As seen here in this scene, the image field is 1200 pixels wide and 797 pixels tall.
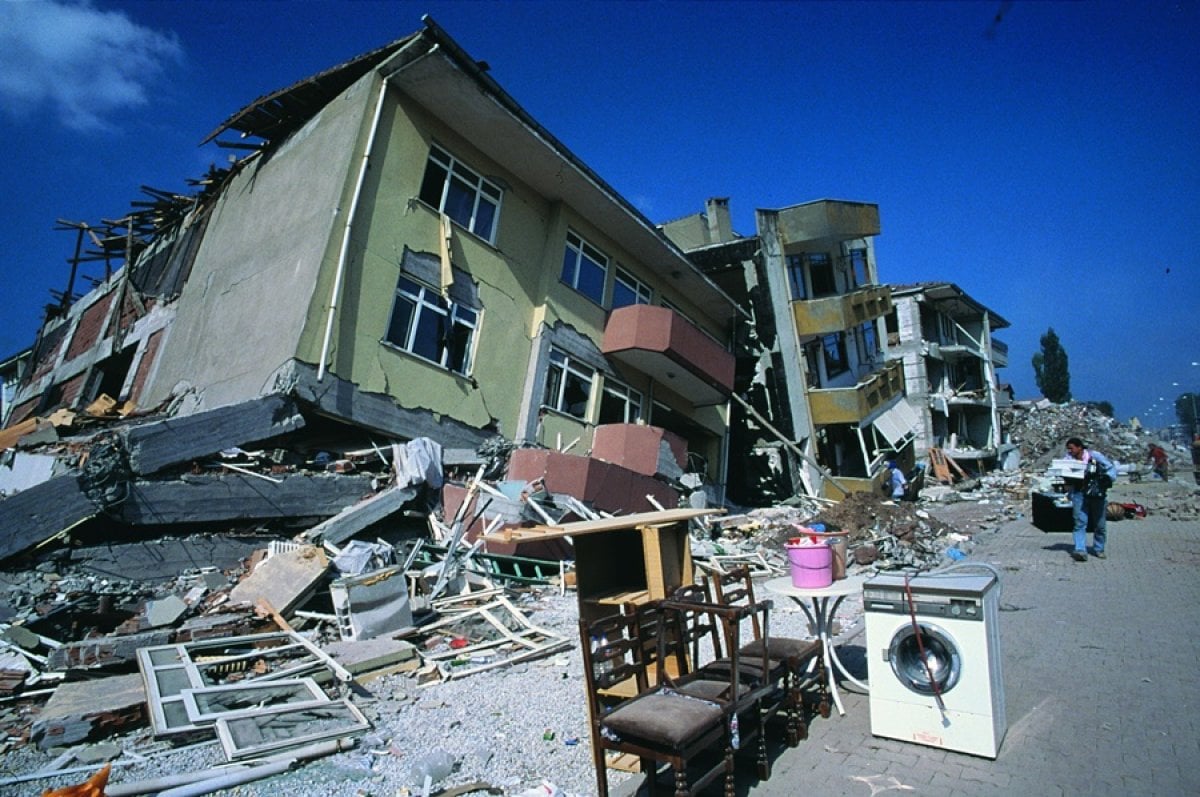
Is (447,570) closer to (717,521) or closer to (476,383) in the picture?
(476,383)

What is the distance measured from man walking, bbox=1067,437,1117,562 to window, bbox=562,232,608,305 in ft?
36.8

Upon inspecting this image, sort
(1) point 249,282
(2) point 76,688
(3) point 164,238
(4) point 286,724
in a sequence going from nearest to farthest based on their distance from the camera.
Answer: (4) point 286,724
(2) point 76,688
(1) point 249,282
(3) point 164,238

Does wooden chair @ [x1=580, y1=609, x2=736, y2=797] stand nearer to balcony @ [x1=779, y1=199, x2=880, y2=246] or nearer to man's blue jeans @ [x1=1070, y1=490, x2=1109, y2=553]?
man's blue jeans @ [x1=1070, y1=490, x2=1109, y2=553]

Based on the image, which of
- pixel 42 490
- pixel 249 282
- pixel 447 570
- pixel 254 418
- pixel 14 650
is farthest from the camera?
pixel 249 282

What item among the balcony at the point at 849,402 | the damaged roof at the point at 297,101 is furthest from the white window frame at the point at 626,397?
the damaged roof at the point at 297,101

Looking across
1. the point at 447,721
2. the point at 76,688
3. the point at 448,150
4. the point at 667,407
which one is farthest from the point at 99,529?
the point at 667,407

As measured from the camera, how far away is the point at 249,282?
41.3ft

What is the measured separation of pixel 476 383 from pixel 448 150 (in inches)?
208

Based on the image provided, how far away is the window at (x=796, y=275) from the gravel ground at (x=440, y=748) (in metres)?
21.0

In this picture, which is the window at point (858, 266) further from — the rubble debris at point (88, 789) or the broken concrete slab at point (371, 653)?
the rubble debris at point (88, 789)

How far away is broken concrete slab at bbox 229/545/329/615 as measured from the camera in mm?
7129

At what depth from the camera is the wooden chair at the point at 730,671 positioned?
368 centimetres

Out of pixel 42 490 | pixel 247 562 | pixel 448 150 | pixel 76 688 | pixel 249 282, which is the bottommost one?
pixel 76 688

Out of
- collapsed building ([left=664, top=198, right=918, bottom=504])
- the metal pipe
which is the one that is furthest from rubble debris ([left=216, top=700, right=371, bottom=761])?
collapsed building ([left=664, top=198, right=918, bottom=504])
